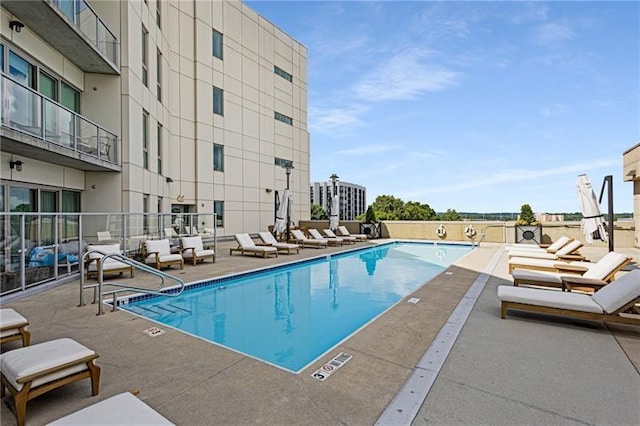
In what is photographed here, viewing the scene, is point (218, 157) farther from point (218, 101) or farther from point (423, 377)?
point (423, 377)

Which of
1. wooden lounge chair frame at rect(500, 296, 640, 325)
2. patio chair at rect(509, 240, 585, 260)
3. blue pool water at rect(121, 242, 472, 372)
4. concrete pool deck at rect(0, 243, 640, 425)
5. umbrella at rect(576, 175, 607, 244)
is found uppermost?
umbrella at rect(576, 175, 607, 244)

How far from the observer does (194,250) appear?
32.8ft

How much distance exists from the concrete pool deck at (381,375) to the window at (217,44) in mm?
17407

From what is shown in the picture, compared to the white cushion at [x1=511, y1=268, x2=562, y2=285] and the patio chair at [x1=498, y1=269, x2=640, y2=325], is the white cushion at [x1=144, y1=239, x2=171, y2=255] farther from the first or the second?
the white cushion at [x1=511, y1=268, x2=562, y2=285]

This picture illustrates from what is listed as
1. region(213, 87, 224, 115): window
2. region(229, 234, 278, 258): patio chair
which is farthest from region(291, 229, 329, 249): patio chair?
region(213, 87, 224, 115): window

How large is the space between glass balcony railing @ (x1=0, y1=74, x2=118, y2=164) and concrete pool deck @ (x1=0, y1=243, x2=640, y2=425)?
4453mm

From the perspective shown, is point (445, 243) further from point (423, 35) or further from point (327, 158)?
point (327, 158)

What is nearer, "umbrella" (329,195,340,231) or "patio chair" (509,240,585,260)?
"patio chair" (509,240,585,260)

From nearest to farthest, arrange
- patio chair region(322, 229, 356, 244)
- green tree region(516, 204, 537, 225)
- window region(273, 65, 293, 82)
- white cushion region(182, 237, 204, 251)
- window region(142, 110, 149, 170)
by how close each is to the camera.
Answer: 1. white cushion region(182, 237, 204, 251)
2. window region(142, 110, 149, 170)
3. green tree region(516, 204, 537, 225)
4. patio chair region(322, 229, 356, 244)
5. window region(273, 65, 293, 82)

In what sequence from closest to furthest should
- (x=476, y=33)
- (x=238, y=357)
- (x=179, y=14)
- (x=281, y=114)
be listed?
(x=238, y=357) < (x=476, y=33) < (x=179, y=14) < (x=281, y=114)

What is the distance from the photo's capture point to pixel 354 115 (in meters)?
24.2

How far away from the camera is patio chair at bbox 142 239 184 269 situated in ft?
29.2

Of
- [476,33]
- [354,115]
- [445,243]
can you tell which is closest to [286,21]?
[354,115]

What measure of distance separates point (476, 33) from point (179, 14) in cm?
1436
